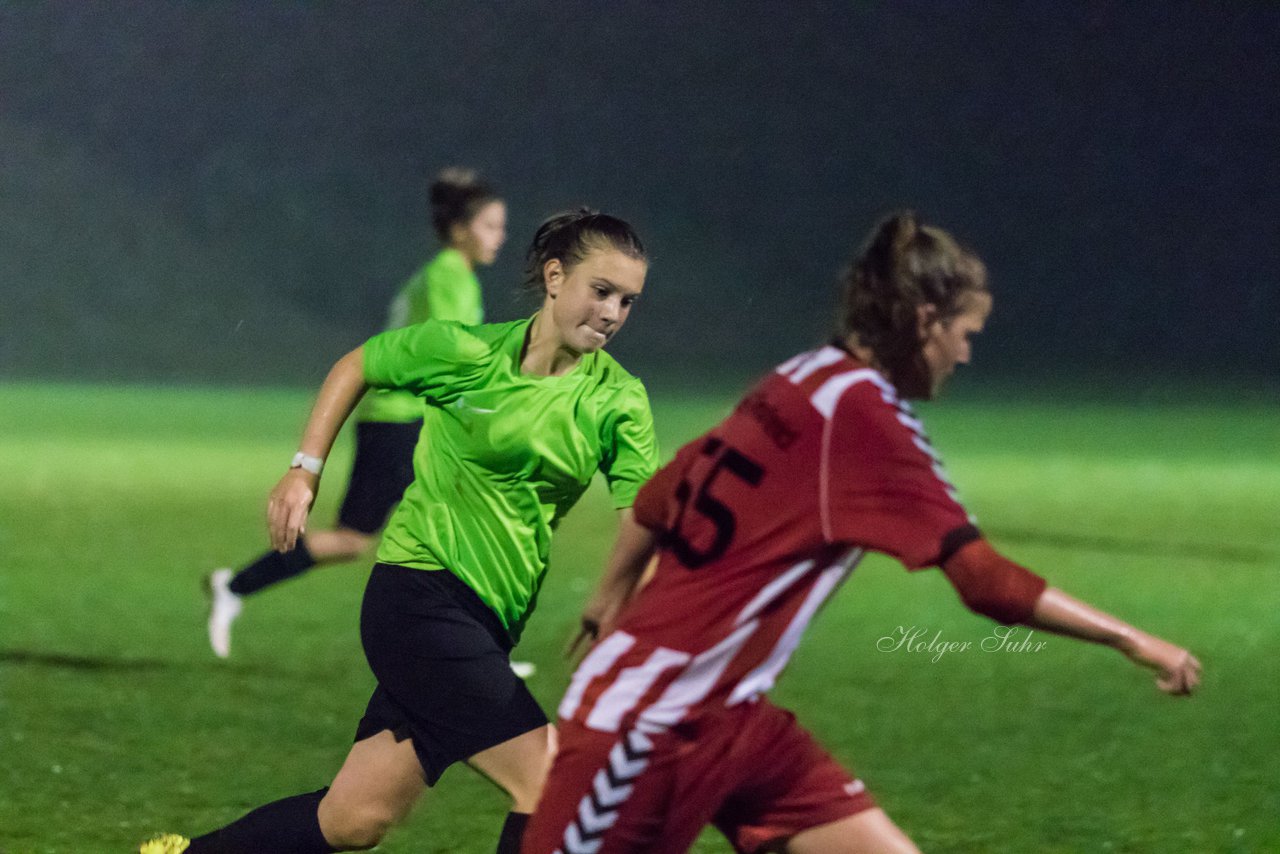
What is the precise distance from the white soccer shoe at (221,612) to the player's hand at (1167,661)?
557 cm

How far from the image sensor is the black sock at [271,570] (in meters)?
7.79

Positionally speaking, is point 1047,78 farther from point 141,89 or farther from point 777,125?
point 141,89

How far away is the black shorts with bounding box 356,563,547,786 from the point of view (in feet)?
12.5

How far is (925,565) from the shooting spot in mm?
2783

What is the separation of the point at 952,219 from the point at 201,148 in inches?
508

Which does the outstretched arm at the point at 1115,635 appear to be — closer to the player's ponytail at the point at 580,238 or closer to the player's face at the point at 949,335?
the player's face at the point at 949,335

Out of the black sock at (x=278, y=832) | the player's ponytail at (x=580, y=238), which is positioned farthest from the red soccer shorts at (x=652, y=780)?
the player's ponytail at (x=580, y=238)

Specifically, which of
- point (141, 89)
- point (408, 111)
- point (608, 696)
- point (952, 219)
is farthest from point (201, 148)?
point (608, 696)

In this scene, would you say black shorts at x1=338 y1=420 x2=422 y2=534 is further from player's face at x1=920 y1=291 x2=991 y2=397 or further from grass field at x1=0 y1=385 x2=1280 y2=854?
player's face at x1=920 y1=291 x2=991 y2=397

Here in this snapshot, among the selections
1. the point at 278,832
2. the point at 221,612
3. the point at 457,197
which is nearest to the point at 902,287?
the point at 278,832

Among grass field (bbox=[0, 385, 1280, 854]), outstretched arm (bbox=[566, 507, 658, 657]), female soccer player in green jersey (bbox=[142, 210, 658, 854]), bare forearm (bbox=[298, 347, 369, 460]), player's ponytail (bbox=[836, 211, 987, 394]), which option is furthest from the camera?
grass field (bbox=[0, 385, 1280, 854])

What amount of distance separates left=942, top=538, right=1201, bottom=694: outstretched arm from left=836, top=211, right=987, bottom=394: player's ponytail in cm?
32

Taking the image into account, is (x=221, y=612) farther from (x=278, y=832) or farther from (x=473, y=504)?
(x=473, y=504)

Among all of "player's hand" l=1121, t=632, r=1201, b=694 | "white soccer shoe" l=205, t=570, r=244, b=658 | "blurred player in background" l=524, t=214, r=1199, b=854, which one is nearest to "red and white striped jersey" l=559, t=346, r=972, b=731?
"blurred player in background" l=524, t=214, r=1199, b=854
